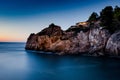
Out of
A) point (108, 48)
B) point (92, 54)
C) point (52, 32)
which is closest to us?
point (108, 48)

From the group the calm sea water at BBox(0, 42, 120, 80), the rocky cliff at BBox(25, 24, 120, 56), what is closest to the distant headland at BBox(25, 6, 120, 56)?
the rocky cliff at BBox(25, 24, 120, 56)

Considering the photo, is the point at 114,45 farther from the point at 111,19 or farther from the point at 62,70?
the point at 62,70

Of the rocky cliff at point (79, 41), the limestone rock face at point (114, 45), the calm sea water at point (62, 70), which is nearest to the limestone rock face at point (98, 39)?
the rocky cliff at point (79, 41)

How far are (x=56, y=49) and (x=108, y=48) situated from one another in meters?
22.0

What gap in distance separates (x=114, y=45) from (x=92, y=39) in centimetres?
1050

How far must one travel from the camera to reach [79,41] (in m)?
62.1

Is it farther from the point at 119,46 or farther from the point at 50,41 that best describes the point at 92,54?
the point at 50,41

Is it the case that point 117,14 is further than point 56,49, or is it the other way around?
point 56,49

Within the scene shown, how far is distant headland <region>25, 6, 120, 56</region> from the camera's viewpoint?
51.5 meters

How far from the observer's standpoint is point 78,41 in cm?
6238

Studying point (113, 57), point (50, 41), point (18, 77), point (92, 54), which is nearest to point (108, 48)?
point (113, 57)

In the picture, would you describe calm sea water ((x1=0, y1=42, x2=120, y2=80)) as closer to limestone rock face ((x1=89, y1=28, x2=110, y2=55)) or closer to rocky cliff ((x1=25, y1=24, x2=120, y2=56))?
rocky cliff ((x1=25, y1=24, x2=120, y2=56))

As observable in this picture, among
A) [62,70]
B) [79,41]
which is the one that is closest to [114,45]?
[79,41]

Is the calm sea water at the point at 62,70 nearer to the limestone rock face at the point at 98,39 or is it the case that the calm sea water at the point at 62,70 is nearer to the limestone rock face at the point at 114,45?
the limestone rock face at the point at 114,45
